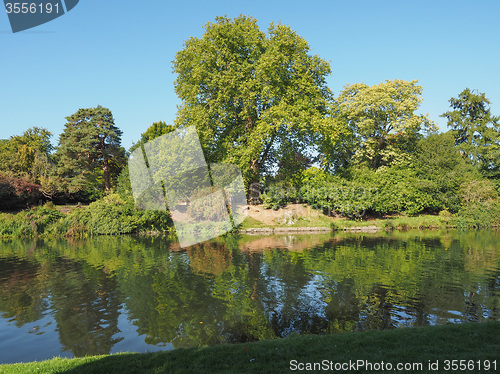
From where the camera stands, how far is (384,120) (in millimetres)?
35500

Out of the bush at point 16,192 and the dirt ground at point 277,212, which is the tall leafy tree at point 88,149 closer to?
the bush at point 16,192

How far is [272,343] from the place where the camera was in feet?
19.1

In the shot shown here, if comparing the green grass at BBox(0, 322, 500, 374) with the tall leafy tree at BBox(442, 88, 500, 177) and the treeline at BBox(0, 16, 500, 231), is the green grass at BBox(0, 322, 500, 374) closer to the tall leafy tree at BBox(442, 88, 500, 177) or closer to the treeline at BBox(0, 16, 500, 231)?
the treeline at BBox(0, 16, 500, 231)

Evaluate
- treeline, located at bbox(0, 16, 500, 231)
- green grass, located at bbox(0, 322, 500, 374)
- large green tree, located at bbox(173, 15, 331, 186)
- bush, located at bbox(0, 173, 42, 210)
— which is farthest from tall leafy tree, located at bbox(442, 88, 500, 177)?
bush, located at bbox(0, 173, 42, 210)

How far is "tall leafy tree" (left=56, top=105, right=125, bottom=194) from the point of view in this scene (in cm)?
3856

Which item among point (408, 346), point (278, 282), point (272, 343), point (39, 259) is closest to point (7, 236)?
point (39, 259)

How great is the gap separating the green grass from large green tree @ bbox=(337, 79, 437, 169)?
1226 inches

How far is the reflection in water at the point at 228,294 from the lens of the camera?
23.9 feet

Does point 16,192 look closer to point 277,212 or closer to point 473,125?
point 277,212

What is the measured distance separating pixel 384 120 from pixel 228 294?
31.4 m

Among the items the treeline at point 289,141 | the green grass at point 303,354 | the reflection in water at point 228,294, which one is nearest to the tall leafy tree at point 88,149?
the treeline at point 289,141

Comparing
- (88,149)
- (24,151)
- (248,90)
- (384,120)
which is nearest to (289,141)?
(248,90)

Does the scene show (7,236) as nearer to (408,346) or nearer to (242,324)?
(242,324)

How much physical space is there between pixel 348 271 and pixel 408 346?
760 centimetres
